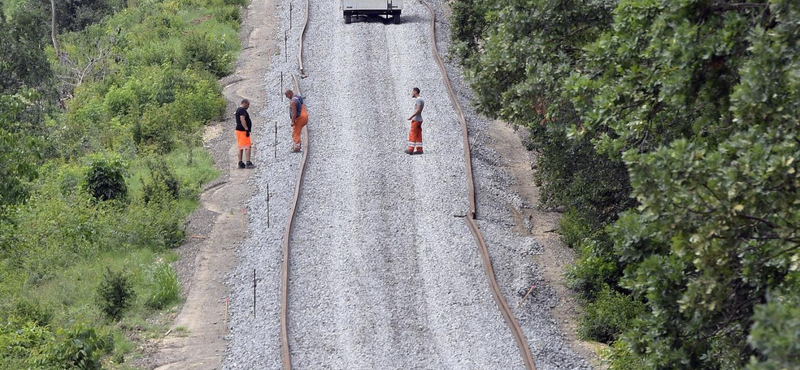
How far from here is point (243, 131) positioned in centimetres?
2212

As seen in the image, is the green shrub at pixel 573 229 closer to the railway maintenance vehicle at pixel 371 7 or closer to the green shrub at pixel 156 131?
the green shrub at pixel 156 131

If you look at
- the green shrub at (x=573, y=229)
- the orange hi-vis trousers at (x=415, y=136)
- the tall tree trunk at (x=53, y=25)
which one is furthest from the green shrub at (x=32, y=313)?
the tall tree trunk at (x=53, y=25)

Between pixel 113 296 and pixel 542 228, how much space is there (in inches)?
339

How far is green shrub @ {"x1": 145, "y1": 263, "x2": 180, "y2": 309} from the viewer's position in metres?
17.3

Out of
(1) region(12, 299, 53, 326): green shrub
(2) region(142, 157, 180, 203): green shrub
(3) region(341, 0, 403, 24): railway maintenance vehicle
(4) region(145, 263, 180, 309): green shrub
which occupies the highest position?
(3) region(341, 0, 403, 24): railway maintenance vehicle

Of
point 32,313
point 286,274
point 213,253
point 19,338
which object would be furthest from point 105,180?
point 286,274

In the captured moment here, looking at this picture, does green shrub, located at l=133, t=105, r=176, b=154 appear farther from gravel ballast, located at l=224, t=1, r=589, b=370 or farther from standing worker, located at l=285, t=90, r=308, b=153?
standing worker, located at l=285, t=90, r=308, b=153

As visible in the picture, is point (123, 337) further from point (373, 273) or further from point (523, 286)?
point (523, 286)

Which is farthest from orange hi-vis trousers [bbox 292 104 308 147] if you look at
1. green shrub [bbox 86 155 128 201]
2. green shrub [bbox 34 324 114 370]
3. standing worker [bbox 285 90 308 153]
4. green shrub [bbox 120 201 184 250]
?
→ green shrub [bbox 34 324 114 370]

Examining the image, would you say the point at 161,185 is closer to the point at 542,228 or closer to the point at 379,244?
the point at 379,244

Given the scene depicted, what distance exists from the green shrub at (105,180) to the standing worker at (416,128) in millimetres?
6612

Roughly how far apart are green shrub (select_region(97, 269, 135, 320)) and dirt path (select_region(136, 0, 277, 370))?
3.33 ft

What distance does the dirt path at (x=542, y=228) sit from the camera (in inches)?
651

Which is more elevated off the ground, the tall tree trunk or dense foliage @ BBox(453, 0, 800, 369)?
dense foliage @ BBox(453, 0, 800, 369)
